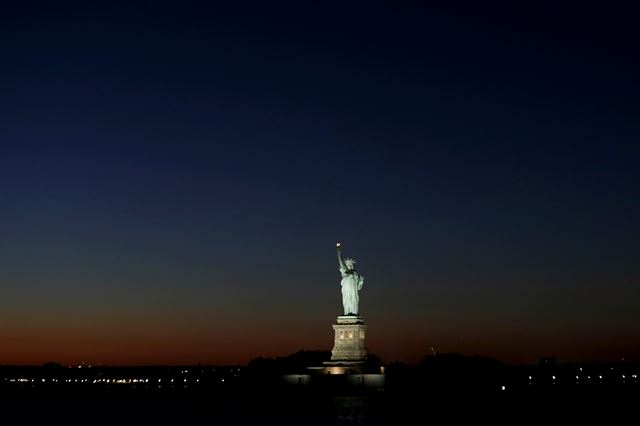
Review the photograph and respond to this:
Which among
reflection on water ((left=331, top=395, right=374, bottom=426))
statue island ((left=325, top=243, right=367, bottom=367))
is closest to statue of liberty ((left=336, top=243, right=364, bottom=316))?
statue island ((left=325, top=243, right=367, bottom=367))

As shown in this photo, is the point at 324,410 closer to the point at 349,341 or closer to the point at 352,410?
the point at 352,410

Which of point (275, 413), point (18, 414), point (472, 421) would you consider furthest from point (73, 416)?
point (472, 421)

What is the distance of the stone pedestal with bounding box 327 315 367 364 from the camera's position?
222ft

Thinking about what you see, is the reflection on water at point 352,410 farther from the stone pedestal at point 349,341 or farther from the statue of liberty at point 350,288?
the statue of liberty at point 350,288

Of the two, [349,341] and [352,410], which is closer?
[352,410]

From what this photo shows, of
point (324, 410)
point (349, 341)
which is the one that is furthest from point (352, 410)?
point (349, 341)

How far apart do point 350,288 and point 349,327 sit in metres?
3.38

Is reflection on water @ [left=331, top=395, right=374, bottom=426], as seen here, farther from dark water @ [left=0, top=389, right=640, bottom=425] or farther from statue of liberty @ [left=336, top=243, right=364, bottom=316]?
statue of liberty @ [left=336, top=243, right=364, bottom=316]

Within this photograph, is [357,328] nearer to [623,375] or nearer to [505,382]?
[505,382]

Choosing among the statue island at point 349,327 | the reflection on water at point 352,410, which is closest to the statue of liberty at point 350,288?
the statue island at point 349,327

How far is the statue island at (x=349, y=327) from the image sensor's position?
6756 centimetres

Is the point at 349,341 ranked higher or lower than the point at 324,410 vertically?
higher

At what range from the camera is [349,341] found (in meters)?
68.1

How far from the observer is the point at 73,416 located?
58.9 metres
